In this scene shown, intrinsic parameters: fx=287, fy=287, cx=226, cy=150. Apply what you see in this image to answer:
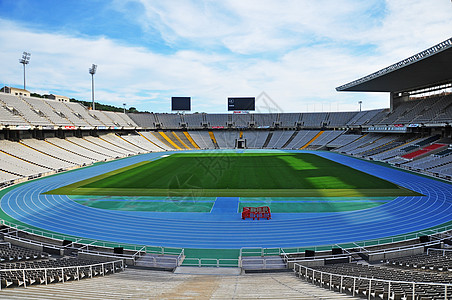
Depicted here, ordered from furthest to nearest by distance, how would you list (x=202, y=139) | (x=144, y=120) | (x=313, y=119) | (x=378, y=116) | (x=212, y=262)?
(x=313, y=119)
(x=144, y=120)
(x=202, y=139)
(x=378, y=116)
(x=212, y=262)

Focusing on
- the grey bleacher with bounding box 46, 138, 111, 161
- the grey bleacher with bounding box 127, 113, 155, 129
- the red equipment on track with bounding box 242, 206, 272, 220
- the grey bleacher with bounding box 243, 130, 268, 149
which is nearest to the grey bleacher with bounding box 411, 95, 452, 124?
the grey bleacher with bounding box 243, 130, 268, 149

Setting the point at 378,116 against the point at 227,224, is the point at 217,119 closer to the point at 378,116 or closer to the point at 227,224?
the point at 378,116

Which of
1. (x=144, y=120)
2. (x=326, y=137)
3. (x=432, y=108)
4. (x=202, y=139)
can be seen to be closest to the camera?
(x=432, y=108)

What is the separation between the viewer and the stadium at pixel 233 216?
748 centimetres

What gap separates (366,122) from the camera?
5928 cm

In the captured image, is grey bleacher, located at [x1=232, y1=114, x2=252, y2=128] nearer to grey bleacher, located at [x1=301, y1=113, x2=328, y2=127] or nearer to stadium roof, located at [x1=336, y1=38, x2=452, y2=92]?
grey bleacher, located at [x1=301, y1=113, x2=328, y2=127]

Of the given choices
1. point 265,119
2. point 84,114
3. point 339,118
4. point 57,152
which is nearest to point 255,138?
point 265,119

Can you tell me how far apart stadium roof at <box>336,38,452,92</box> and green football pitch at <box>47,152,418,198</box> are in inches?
526

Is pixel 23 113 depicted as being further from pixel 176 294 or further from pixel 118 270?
pixel 176 294

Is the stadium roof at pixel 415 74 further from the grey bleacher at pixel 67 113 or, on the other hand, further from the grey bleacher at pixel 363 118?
the grey bleacher at pixel 67 113

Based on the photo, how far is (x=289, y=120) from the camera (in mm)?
74688

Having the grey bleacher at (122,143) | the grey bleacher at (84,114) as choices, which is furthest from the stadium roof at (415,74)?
the grey bleacher at (84,114)

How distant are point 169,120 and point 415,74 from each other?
179ft

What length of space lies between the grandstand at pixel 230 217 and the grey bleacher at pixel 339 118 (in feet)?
40.6
